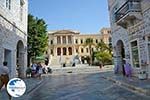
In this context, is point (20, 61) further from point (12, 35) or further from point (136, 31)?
point (136, 31)

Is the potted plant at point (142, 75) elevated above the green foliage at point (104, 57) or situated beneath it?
situated beneath

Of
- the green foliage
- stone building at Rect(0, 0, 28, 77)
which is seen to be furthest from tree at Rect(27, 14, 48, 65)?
the green foliage

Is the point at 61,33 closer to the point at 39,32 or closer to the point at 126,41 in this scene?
the point at 39,32

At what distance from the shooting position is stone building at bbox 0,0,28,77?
15258mm

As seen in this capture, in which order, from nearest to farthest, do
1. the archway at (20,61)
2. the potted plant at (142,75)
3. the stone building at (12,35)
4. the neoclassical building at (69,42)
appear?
the stone building at (12,35), the potted plant at (142,75), the archway at (20,61), the neoclassical building at (69,42)

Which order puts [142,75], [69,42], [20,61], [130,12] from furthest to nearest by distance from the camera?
[69,42] → [20,61] → [130,12] → [142,75]

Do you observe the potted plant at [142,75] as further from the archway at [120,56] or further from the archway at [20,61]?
the archway at [20,61]

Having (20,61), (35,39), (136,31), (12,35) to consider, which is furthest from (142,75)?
Result: (35,39)

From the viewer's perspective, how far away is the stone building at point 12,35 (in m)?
15.3

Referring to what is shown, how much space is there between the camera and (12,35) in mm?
18000

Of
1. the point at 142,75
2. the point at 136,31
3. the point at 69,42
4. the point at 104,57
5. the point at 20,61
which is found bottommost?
the point at 142,75

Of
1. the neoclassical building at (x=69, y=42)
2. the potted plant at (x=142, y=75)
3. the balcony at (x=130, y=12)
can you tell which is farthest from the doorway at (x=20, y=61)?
the neoclassical building at (x=69, y=42)

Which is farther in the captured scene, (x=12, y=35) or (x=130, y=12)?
(x=12, y=35)

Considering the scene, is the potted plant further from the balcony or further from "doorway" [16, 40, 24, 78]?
"doorway" [16, 40, 24, 78]
